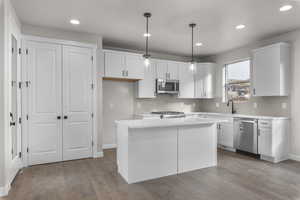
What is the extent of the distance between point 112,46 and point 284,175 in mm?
4690

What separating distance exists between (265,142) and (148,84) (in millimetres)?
3074

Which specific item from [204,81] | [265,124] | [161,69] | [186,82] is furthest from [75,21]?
[265,124]

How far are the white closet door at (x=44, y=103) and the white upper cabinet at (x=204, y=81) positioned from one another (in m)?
3.94

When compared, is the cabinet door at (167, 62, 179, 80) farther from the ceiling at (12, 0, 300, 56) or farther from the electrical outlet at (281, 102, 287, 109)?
the electrical outlet at (281, 102, 287, 109)

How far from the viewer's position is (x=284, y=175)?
3.16 meters

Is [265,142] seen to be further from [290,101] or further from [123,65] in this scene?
[123,65]

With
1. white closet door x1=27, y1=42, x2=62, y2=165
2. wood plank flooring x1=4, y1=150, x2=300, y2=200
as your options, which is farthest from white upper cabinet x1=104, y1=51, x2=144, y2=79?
wood plank flooring x1=4, y1=150, x2=300, y2=200

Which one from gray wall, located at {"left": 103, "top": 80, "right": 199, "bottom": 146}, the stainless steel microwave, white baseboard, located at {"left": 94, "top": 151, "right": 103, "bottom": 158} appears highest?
the stainless steel microwave

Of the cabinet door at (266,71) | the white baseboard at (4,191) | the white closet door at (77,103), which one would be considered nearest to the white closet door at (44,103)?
the white closet door at (77,103)

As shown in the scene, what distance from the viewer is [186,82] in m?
5.79

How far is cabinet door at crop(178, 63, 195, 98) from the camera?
18.7ft

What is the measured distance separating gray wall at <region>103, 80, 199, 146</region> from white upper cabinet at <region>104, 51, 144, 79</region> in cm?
53

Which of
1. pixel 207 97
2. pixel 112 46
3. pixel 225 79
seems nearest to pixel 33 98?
pixel 112 46

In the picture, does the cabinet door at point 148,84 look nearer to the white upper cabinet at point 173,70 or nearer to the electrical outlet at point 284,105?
the white upper cabinet at point 173,70
